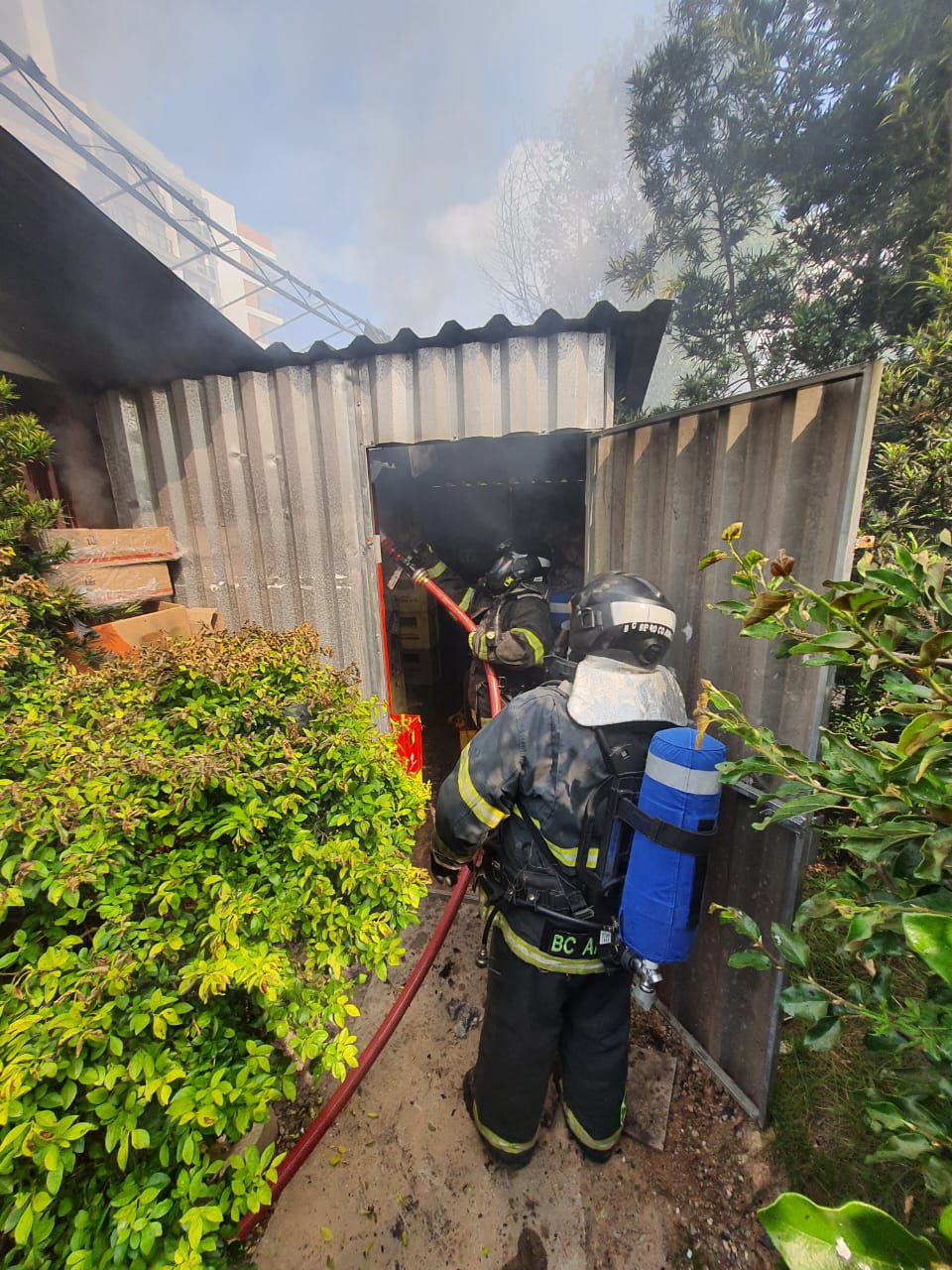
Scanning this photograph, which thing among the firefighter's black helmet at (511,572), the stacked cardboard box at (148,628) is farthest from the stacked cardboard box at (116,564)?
the firefighter's black helmet at (511,572)

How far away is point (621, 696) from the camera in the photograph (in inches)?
75.0

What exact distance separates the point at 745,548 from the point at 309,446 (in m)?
2.72

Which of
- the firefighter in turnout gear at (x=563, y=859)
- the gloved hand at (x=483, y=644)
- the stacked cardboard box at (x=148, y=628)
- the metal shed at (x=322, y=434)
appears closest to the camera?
the firefighter in turnout gear at (x=563, y=859)

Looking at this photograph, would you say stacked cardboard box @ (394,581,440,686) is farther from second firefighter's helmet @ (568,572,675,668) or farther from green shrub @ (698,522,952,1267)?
green shrub @ (698,522,952,1267)

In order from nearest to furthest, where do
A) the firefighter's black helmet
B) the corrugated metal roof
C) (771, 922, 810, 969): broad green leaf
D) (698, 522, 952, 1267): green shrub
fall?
1. (698, 522, 952, 1267): green shrub
2. (771, 922, 810, 969): broad green leaf
3. the corrugated metal roof
4. the firefighter's black helmet

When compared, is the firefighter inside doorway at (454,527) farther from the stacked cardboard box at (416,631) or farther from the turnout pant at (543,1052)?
the turnout pant at (543,1052)

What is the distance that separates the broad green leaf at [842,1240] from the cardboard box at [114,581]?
10.0 feet

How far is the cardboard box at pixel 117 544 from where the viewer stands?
2.64 metres

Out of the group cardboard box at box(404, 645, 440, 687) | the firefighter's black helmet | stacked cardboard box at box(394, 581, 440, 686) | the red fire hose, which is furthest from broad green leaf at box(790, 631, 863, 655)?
cardboard box at box(404, 645, 440, 687)

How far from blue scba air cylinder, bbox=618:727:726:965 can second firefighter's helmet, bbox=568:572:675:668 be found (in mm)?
439

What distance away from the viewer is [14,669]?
1890 mm

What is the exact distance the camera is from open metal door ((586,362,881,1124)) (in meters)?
1.68

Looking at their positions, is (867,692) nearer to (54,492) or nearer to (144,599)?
(144,599)

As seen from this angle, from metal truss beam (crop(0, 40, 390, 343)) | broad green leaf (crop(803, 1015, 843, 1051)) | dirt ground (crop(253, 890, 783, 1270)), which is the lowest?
dirt ground (crop(253, 890, 783, 1270))
